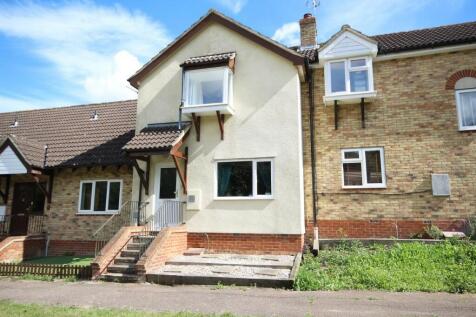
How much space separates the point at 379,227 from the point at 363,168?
209 centimetres

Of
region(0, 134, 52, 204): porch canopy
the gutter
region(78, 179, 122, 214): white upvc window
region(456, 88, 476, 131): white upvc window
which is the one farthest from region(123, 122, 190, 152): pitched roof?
region(456, 88, 476, 131): white upvc window

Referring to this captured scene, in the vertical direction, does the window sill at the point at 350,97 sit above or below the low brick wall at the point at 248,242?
above

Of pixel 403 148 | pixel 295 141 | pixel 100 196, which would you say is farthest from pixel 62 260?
pixel 403 148

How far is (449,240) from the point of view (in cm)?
1066

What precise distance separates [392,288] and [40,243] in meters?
13.8

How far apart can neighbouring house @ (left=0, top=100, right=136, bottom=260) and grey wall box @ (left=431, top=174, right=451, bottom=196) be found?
1128cm

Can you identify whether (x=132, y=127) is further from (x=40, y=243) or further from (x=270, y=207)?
(x=270, y=207)

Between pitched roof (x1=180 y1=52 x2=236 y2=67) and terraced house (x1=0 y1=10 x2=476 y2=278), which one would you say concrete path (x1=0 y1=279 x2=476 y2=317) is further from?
pitched roof (x1=180 y1=52 x2=236 y2=67)

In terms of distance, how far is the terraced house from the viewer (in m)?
12.1

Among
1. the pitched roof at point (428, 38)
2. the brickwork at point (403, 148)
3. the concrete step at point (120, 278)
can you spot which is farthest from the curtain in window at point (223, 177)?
the pitched roof at point (428, 38)

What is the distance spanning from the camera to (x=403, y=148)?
41.5 feet

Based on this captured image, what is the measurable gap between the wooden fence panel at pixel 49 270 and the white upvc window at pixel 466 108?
1276cm

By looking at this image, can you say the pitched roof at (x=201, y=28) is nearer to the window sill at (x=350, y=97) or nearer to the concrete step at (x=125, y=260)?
the window sill at (x=350, y=97)

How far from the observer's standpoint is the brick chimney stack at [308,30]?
1601cm
